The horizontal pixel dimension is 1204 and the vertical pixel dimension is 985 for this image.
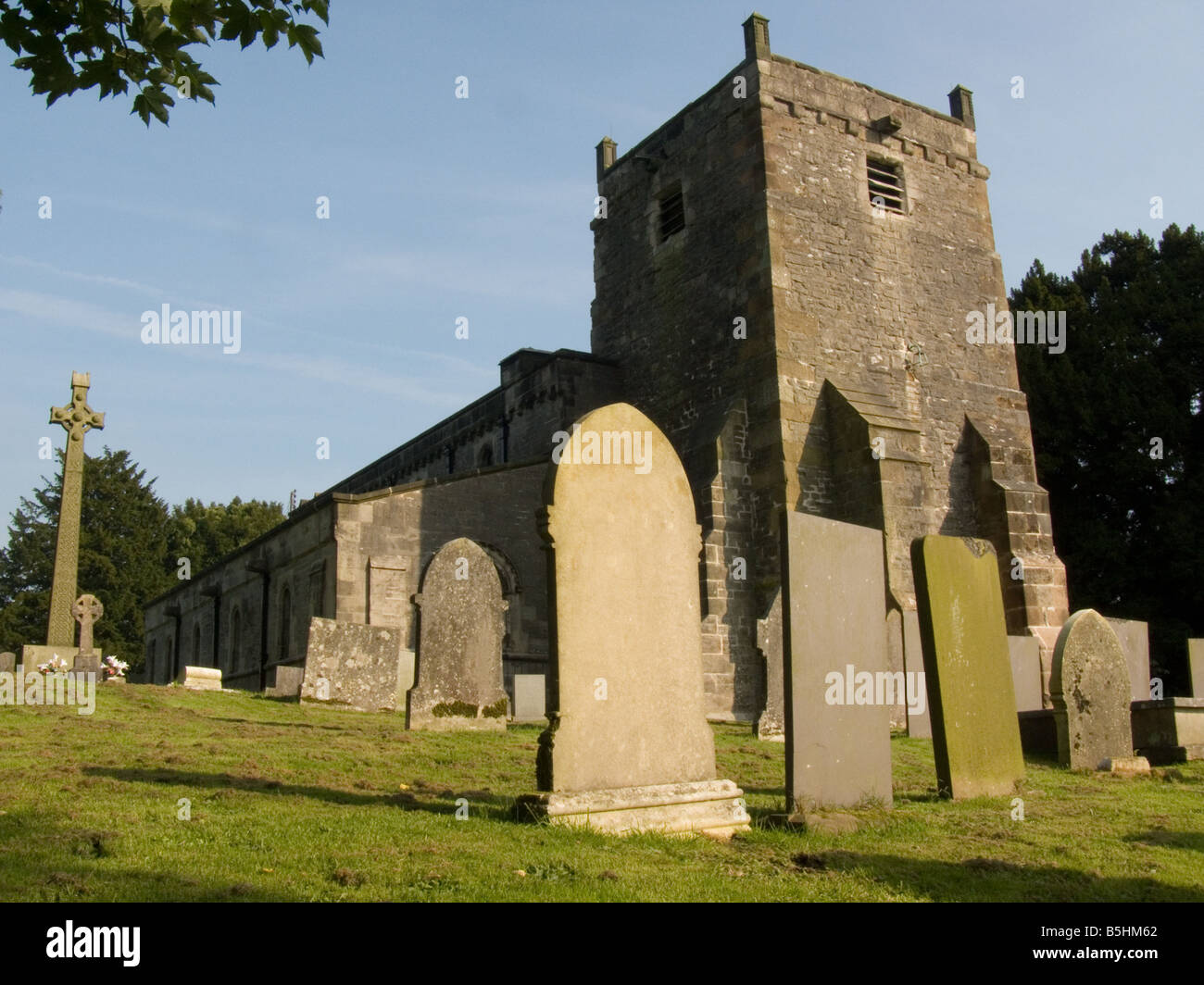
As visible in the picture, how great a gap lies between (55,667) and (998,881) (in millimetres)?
13352

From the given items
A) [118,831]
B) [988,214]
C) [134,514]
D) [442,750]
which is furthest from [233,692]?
[134,514]

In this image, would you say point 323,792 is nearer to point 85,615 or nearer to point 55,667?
point 55,667

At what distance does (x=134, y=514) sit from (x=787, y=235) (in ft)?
120

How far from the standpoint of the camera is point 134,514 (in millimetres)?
48156

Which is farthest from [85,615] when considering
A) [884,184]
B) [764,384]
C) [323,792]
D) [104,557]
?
[104,557]

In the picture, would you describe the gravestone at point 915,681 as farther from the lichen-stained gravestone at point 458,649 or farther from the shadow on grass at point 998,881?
the shadow on grass at point 998,881

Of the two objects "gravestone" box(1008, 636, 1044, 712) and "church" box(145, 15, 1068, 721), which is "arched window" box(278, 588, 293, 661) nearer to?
"church" box(145, 15, 1068, 721)

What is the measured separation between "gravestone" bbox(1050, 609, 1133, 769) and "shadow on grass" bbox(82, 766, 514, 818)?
556 centimetres

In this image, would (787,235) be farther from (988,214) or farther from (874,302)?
(988,214)

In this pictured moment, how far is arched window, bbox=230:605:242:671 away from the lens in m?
26.6

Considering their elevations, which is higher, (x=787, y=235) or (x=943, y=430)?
(x=787, y=235)

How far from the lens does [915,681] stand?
1359 centimetres
